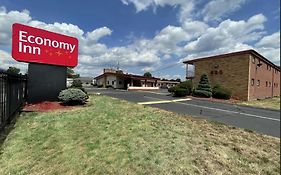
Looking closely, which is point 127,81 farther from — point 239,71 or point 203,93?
point 239,71

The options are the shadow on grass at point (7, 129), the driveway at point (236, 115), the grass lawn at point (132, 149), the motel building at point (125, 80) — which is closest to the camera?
the grass lawn at point (132, 149)

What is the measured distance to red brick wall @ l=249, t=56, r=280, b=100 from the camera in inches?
915

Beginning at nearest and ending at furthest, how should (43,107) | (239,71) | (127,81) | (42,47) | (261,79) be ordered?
(43,107) → (42,47) → (239,71) → (261,79) → (127,81)

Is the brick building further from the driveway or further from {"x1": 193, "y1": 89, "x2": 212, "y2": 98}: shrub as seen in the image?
the driveway

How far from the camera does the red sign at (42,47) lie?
10.2 m

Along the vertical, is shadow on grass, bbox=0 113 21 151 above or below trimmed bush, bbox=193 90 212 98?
below

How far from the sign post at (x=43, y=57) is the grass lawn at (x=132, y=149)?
4.11m

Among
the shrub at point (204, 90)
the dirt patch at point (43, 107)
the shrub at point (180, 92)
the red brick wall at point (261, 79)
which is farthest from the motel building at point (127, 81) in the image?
the dirt patch at point (43, 107)

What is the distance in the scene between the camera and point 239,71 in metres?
22.9

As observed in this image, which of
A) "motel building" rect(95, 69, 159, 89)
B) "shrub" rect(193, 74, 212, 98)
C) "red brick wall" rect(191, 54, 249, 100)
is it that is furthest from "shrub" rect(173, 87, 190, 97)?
"motel building" rect(95, 69, 159, 89)

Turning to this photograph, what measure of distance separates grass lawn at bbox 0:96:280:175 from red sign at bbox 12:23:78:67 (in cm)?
448

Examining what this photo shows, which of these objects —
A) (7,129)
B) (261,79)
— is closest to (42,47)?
(7,129)

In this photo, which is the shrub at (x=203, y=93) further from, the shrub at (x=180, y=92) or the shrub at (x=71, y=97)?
the shrub at (x=71, y=97)

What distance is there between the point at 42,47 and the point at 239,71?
20.3 metres
